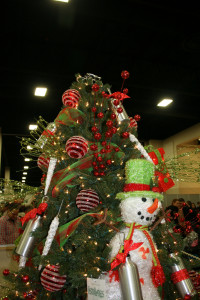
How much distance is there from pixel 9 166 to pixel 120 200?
12.2 meters

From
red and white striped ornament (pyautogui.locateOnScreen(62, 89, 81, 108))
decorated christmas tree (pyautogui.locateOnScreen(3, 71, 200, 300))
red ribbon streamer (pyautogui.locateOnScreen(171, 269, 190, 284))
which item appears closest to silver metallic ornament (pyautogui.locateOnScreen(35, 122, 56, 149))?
decorated christmas tree (pyautogui.locateOnScreen(3, 71, 200, 300))

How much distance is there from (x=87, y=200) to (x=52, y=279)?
1.39ft

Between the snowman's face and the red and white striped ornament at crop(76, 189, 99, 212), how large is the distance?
0.17 meters

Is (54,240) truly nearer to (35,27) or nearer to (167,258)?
(167,258)

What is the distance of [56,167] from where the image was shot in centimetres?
191

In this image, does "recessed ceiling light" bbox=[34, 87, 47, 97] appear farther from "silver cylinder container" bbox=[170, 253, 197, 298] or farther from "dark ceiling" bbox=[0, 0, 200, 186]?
"silver cylinder container" bbox=[170, 253, 197, 298]

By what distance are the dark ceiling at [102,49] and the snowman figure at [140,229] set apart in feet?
3.47

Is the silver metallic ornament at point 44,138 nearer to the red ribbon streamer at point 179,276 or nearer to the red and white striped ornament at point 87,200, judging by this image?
the red and white striped ornament at point 87,200

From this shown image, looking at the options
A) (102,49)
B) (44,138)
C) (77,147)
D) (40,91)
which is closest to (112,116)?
(77,147)

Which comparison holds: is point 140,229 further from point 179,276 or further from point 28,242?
point 28,242

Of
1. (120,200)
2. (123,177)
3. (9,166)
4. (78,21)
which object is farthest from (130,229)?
(9,166)

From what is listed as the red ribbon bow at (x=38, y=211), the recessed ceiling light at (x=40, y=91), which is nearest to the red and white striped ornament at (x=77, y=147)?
the red ribbon bow at (x=38, y=211)

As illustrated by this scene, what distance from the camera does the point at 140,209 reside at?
1518mm

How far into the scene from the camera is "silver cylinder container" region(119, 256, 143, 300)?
3.89 feet
